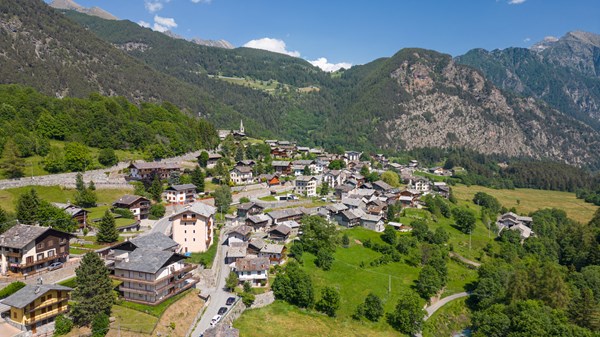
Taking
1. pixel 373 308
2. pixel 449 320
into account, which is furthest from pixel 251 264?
pixel 449 320

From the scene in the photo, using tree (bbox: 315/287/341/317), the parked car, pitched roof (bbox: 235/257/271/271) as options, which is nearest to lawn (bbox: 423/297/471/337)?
tree (bbox: 315/287/341/317)

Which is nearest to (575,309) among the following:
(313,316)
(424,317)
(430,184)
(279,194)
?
(424,317)

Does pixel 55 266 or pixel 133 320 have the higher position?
pixel 55 266

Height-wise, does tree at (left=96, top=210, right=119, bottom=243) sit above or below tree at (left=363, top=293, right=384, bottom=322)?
above

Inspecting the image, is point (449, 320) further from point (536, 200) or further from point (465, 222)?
point (536, 200)

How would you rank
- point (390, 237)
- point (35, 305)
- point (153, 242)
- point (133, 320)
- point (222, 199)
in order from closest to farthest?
point (35, 305) < point (133, 320) < point (153, 242) < point (390, 237) < point (222, 199)

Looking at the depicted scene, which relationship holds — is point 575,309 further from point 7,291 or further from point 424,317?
point 7,291

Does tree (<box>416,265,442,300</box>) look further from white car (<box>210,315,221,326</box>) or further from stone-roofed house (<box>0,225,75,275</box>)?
stone-roofed house (<box>0,225,75,275</box>)
